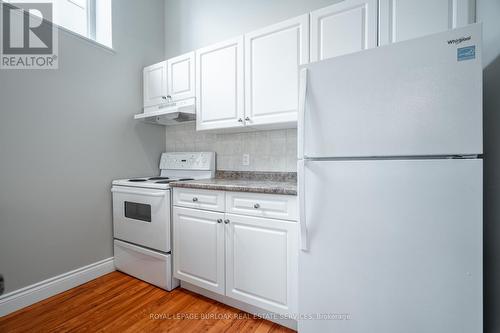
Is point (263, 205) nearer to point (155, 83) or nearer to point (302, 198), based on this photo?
point (302, 198)

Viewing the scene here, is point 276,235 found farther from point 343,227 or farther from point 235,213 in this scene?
point 343,227

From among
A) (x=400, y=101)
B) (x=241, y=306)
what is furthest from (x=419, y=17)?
(x=241, y=306)

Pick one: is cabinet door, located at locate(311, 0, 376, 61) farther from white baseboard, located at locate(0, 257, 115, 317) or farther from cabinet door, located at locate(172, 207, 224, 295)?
white baseboard, located at locate(0, 257, 115, 317)

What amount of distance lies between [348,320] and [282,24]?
5.99ft

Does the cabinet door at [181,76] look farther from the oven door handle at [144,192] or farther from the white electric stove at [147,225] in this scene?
the oven door handle at [144,192]

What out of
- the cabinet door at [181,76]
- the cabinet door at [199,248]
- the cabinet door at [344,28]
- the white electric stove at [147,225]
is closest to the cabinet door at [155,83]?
the cabinet door at [181,76]

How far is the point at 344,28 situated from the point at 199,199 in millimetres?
1504

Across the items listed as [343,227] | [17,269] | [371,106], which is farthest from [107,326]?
[371,106]

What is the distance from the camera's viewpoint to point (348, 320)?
1.02m

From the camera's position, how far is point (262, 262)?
1.46 m

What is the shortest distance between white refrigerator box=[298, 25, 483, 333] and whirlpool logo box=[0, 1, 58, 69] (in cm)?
206

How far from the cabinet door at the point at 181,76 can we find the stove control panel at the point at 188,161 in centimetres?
59

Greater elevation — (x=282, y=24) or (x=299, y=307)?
(x=282, y=24)

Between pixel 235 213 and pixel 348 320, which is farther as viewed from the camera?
pixel 235 213
